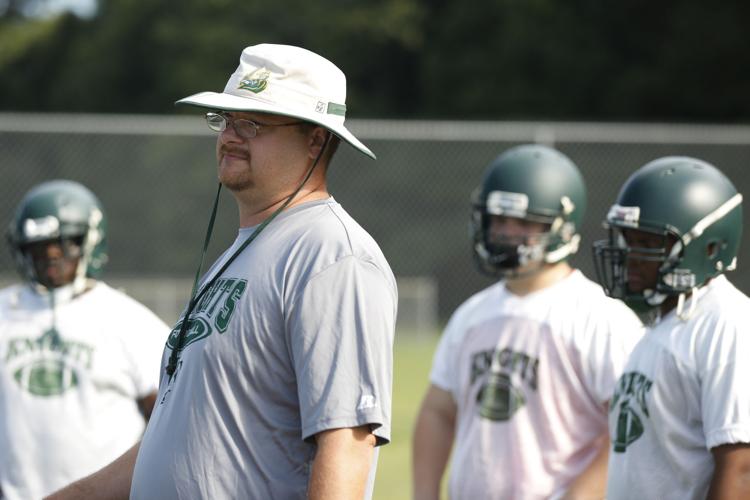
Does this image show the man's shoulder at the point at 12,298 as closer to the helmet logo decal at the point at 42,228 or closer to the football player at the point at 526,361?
the helmet logo decal at the point at 42,228

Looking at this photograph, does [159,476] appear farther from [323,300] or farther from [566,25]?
[566,25]

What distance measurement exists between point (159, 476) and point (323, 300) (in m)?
0.62

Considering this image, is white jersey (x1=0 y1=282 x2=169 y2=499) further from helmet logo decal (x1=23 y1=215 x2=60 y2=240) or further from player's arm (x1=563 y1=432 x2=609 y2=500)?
player's arm (x1=563 y1=432 x2=609 y2=500)

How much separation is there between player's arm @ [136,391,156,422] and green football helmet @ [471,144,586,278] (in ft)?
5.12

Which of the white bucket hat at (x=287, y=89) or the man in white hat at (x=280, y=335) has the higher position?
the white bucket hat at (x=287, y=89)

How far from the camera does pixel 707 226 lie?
4.23 meters

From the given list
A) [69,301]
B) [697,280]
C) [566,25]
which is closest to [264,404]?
[697,280]

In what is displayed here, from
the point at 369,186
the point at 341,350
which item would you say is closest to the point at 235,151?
the point at 341,350

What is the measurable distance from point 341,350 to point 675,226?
176 centimetres

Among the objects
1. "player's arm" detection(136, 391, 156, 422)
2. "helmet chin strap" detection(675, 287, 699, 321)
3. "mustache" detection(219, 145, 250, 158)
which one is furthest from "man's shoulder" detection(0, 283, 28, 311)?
"helmet chin strap" detection(675, 287, 699, 321)

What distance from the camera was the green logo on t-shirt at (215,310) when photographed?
9.91 feet

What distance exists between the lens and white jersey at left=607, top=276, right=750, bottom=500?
365cm

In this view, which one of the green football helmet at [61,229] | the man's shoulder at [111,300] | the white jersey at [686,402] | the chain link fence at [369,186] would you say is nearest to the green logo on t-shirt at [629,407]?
the white jersey at [686,402]

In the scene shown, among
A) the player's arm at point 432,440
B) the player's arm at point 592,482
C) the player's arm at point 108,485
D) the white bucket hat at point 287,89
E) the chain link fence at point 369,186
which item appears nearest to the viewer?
the white bucket hat at point 287,89
